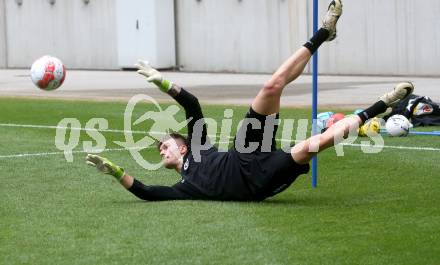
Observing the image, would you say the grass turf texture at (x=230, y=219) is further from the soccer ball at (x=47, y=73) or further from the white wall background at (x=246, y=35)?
the white wall background at (x=246, y=35)

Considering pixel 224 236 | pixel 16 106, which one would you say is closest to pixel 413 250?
pixel 224 236

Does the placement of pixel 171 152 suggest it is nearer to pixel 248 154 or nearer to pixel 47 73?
pixel 248 154

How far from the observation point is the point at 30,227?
30.0ft

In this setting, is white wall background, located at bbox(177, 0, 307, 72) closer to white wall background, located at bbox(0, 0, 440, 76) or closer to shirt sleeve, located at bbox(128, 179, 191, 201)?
white wall background, located at bbox(0, 0, 440, 76)

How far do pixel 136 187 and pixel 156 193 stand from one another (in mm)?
199

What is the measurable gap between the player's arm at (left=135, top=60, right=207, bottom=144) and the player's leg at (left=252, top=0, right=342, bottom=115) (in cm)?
55

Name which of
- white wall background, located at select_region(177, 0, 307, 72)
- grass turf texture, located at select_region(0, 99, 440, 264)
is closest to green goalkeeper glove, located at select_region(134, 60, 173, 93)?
grass turf texture, located at select_region(0, 99, 440, 264)

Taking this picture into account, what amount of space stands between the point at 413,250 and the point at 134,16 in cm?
2773

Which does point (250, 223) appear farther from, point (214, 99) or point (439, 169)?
point (214, 99)

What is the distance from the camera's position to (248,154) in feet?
32.8

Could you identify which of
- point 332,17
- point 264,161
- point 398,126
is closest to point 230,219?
point 264,161

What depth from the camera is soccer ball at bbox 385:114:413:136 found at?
49.3ft

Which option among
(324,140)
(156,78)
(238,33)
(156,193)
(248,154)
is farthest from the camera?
(238,33)

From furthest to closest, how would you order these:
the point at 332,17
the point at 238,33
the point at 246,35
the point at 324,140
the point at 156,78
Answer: the point at 238,33 < the point at 246,35 < the point at 332,17 < the point at 156,78 < the point at 324,140
